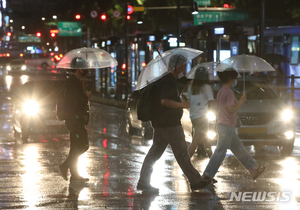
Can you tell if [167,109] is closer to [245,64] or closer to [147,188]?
[147,188]

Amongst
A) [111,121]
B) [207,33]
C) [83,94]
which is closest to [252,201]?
[83,94]

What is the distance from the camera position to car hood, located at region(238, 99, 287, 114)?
10.5 m

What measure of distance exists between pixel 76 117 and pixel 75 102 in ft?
0.67

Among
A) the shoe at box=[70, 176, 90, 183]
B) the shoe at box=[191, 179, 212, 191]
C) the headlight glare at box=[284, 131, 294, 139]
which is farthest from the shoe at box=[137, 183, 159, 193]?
the headlight glare at box=[284, 131, 294, 139]

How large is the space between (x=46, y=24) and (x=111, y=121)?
66972 millimetres

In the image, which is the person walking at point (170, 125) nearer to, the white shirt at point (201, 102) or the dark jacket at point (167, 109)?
the dark jacket at point (167, 109)

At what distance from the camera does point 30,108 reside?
12883mm

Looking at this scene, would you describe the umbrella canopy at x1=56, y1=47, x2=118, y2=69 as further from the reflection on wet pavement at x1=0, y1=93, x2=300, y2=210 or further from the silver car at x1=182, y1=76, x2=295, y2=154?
the silver car at x1=182, y1=76, x2=295, y2=154

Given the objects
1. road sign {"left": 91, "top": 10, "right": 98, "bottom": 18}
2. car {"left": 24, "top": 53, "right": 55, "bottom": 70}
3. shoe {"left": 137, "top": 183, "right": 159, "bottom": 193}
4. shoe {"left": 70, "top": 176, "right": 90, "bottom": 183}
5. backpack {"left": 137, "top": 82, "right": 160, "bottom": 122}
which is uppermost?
backpack {"left": 137, "top": 82, "right": 160, "bottom": 122}

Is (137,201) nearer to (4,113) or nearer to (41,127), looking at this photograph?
(41,127)

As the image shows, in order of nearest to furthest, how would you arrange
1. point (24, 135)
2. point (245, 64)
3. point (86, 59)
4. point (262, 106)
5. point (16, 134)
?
point (86, 59) < point (245, 64) < point (262, 106) < point (24, 135) < point (16, 134)

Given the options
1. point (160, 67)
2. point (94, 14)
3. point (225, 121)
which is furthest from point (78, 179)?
point (94, 14)

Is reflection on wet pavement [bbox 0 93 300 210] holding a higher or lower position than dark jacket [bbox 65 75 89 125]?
lower

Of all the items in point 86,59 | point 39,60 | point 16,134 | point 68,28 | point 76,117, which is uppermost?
point 86,59
